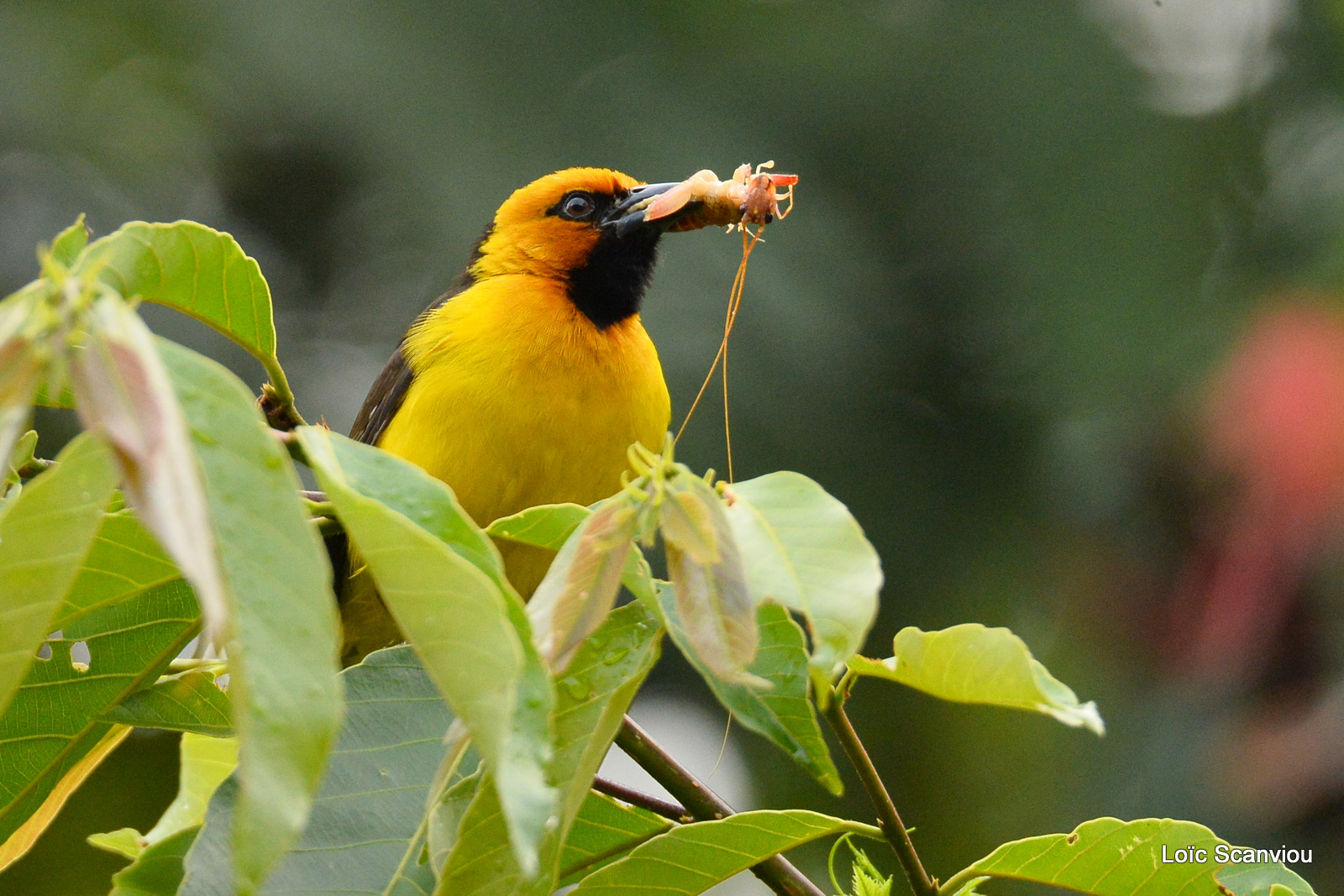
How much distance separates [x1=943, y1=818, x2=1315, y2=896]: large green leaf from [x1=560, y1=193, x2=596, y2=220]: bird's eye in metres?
2.53

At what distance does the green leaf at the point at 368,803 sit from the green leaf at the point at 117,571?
23 cm

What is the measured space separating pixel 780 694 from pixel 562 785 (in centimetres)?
21

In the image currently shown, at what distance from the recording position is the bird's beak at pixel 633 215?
137 inches

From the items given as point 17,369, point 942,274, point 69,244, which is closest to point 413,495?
point 17,369

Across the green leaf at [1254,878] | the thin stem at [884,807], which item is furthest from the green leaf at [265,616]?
the green leaf at [1254,878]

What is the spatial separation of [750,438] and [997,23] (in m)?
2.69

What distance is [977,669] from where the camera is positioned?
1.16 metres

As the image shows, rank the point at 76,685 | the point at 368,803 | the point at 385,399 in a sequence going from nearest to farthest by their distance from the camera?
the point at 368,803
the point at 76,685
the point at 385,399

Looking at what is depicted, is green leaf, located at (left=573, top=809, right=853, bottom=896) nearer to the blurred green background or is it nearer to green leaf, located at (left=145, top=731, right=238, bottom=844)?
green leaf, located at (left=145, top=731, right=238, bottom=844)

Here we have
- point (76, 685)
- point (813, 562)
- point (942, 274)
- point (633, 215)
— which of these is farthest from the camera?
point (942, 274)

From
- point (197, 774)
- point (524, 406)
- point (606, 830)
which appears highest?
point (524, 406)

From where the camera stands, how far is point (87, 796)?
4.46 metres

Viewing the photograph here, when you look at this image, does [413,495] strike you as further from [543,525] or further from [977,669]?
[977,669]

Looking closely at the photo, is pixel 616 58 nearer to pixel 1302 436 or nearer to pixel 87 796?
pixel 1302 436
